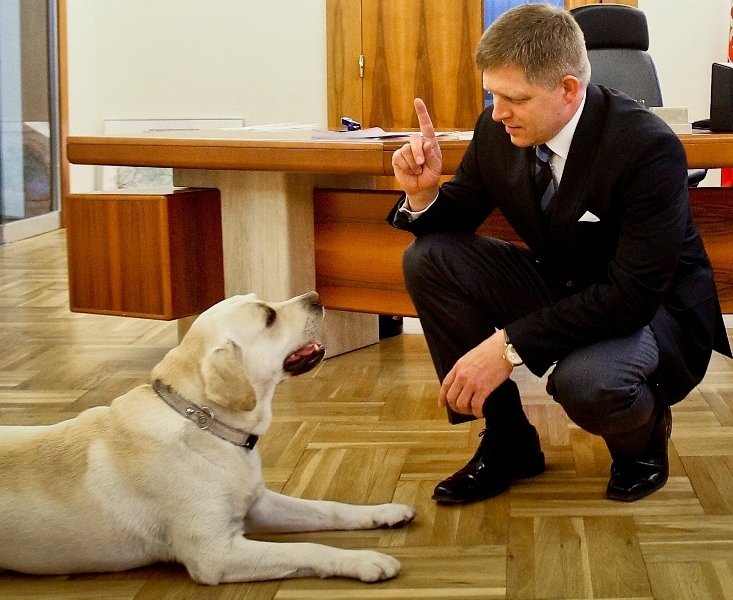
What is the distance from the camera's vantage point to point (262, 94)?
6594 mm

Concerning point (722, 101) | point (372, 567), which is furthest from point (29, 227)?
point (372, 567)

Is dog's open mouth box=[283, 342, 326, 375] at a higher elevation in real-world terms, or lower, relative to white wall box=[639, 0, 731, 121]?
lower

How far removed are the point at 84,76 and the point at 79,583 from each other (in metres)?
5.57

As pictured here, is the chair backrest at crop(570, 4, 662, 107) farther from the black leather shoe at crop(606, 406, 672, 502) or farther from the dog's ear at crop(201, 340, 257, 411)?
the dog's ear at crop(201, 340, 257, 411)

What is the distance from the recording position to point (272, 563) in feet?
5.61

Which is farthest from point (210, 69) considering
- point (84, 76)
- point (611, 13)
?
point (611, 13)

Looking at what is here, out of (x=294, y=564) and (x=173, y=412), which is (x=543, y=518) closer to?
(x=294, y=564)

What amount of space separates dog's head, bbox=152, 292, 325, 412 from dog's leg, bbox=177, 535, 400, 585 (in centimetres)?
22

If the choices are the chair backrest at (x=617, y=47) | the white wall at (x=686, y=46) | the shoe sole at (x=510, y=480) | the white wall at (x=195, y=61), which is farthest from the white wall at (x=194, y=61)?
the shoe sole at (x=510, y=480)

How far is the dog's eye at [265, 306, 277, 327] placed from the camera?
1.86m

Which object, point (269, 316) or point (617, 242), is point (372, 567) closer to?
point (269, 316)

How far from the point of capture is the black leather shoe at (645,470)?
2078mm

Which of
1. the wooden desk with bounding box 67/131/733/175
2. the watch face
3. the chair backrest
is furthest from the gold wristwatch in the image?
the chair backrest

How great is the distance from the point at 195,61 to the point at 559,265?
5000mm
